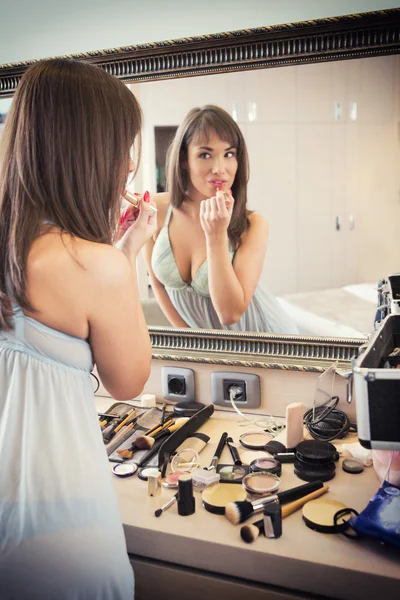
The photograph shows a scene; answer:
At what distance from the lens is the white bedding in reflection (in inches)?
47.9

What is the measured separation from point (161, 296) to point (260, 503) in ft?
1.95

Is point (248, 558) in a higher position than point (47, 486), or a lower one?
lower

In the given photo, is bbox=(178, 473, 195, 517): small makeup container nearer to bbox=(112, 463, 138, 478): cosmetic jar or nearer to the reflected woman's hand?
bbox=(112, 463, 138, 478): cosmetic jar

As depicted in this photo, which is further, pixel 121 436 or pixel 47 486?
pixel 121 436

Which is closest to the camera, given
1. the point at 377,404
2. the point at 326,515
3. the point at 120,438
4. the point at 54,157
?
the point at 377,404

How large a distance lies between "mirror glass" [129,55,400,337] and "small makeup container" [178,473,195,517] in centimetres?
48

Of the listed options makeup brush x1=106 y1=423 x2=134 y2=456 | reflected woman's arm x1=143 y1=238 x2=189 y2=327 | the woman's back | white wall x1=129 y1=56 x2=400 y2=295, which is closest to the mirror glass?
white wall x1=129 y1=56 x2=400 y2=295

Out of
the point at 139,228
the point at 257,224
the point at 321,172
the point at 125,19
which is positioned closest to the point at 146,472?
the point at 139,228

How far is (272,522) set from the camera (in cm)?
88

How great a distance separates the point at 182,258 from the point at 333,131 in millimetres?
446

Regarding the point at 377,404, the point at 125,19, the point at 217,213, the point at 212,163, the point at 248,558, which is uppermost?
the point at 125,19

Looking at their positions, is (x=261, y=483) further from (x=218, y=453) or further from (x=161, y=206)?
(x=161, y=206)

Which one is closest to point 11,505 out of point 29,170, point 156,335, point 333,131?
point 29,170

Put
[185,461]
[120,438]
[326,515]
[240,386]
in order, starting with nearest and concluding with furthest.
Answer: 1. [326,515]
2. [185,461]
3. [120,438]
4. [240,386]
